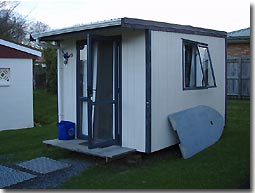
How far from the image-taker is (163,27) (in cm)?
627

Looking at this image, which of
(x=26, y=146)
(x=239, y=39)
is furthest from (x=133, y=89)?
(x=239, y=39)

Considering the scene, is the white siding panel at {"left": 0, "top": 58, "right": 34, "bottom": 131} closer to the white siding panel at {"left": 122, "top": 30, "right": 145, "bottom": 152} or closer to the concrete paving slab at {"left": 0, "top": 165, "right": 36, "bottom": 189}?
the concrete paving slab at {"left": 0, "top": 165, "right": 36, "bottom": 189}

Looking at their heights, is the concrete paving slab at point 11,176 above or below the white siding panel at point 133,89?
below

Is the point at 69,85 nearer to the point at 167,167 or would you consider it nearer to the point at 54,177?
the point at 54,177

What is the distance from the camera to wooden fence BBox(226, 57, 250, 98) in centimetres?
1505

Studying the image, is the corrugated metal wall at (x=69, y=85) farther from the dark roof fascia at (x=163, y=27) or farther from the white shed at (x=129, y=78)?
the dark roof fascia at (x=163, y=27)

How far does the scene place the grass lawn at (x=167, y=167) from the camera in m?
4.90

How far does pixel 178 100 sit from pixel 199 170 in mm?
1745

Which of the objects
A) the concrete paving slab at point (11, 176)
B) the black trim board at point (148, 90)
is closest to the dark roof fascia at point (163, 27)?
the black trim board at point (148, 90)

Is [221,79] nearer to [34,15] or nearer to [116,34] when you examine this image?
[116,34]

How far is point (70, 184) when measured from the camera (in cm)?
500

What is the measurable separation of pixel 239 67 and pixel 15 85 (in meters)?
9.19

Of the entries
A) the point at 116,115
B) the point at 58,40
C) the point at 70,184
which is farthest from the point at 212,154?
the point at 58,40

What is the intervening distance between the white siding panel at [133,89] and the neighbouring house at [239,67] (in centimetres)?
993
